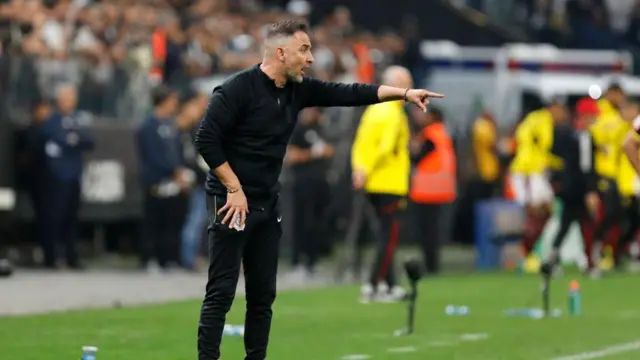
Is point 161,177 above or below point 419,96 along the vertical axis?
below

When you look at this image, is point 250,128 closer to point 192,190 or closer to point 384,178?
point 384,178

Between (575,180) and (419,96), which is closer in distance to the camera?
(419,96)

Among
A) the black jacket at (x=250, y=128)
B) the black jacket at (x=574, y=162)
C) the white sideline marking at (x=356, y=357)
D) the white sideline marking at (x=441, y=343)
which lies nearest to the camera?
the black jacket at (x=250, y=128)

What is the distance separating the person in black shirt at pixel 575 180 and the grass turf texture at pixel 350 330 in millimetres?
3301

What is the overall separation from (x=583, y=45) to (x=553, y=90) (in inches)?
265

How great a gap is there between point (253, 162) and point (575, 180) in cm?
1267

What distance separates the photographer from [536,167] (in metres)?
23.0

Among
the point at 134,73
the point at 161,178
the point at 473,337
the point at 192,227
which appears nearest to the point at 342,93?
the point at 473,337

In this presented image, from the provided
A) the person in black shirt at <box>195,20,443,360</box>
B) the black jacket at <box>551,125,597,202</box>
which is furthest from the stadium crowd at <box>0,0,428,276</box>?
the person in black shirt at <box>195,20,443,360</box>

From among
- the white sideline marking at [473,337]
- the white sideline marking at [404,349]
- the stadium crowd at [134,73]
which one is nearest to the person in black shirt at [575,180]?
the stadium crowd at [134,73]

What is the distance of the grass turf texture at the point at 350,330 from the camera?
1239cm

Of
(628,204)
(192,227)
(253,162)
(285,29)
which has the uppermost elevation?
(285,29)

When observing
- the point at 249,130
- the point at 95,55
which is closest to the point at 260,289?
the point at 249,130

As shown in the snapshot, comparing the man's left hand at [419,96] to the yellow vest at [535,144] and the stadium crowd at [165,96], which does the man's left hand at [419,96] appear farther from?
the yellow vest at [535,144]
